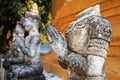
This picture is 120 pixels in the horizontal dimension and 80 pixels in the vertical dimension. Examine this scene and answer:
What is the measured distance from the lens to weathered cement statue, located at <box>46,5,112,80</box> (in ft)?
7.38

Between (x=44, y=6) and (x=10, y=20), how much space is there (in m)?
2.30

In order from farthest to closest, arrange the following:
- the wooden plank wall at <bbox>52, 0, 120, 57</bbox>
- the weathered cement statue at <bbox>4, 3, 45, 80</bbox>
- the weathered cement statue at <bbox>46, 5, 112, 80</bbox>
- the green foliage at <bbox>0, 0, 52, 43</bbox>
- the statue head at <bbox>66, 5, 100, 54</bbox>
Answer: the green foliage at <bbox>0, 0, 52, 43</bbox> → the wooden plank wall at <bbox>52, 0, 120, 57</bbox> → the weathered cement statue at <bbox>4, 3, 45, 80</bbox> → the statue head at <bbox>66, 5, 100, 54</bbox> → the weathered cement statue at <bbox>46, 5, 112, 80</bbox>

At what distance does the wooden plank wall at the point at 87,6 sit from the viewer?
5.39 meters

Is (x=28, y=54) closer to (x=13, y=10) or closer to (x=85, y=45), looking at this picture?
(x=85, y=45)

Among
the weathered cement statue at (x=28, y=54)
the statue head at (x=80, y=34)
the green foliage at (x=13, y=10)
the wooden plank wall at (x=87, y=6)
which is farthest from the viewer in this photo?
the green foliage at (x=13, y=10)

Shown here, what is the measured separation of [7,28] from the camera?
16359 mm

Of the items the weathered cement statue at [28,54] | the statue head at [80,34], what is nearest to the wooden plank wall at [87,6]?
the weathered cement statue at [28,54]

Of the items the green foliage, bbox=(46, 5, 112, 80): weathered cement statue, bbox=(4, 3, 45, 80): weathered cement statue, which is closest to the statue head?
bbox=(46, 5, 112, 80): weathered cement statue

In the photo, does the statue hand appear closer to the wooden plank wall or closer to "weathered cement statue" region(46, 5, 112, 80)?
"weathered cement statue" region(46, 5, 112, 80)

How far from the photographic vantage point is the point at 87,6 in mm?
7309

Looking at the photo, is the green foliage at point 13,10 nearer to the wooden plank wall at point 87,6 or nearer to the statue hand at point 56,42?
the wooden plank wall at point 87,6

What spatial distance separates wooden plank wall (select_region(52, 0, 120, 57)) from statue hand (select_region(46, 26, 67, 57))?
112 inches

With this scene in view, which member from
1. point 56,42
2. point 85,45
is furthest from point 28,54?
point 85,45

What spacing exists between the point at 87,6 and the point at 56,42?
4.95m
